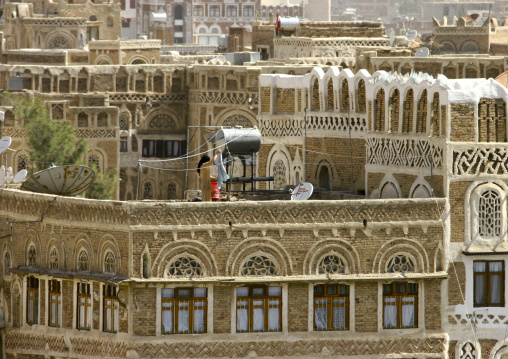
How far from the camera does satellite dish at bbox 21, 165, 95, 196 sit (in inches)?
1230

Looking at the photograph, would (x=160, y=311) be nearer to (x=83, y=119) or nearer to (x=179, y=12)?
(x=83, y=119)

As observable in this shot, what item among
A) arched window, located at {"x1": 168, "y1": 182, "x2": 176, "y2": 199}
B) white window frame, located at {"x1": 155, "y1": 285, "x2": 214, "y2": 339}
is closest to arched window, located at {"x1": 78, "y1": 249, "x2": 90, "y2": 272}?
white window frame, located at {"x1": 155, "y1": 285, "x2": 214, "y2": 339}

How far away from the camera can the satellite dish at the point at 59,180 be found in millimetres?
31250

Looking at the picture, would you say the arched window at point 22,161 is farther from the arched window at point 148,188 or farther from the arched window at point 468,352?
the arched window at point 468,352

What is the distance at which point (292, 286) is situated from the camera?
29.2 m

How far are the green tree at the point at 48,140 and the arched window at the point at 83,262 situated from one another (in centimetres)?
1926

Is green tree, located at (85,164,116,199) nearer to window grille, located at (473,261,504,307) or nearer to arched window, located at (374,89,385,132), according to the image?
arched window, located at (374,89,385,132)

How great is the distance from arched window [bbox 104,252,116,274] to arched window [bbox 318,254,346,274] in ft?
13.2

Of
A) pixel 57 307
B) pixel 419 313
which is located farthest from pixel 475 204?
pixel 57 307

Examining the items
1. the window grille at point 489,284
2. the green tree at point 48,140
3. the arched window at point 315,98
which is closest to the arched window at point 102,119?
the green tree at point 48,140

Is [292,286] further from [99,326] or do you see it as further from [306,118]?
[306,118]

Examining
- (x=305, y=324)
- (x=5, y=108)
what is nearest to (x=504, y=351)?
(x=305, y=324)

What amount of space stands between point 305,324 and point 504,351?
14.2ft

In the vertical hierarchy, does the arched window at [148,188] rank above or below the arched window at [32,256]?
below
